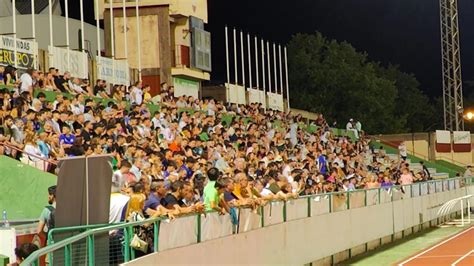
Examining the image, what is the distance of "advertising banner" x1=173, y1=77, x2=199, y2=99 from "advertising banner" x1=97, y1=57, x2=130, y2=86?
8021 millimetres

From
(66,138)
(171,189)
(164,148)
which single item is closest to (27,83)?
(66,138)

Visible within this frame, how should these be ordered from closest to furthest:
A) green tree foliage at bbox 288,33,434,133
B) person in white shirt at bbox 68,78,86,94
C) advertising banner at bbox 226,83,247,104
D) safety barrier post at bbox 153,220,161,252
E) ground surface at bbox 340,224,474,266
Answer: safety barrier post at bbox 153,220,161,252
ground surface at bbox 340,224,474,266
person in white shirt at bbox 68,78,86,94
advertising banner at bbox 226,83,247,104
green tree foliage at bbox 288,33,434,133

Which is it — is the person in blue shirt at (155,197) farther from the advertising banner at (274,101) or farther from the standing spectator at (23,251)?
the advertising banner at (274,101)

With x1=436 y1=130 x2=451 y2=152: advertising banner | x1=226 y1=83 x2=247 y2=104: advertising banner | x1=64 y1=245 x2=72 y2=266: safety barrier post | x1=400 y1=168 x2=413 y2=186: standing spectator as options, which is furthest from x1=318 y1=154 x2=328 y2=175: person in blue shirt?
x1=436 y1=130 x2=451 y2=152: advertising banner

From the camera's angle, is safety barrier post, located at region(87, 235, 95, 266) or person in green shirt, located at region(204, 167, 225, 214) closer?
safety barrier post, located at region(87, 235, 95, 266)

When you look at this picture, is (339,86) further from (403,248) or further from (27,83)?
(27,83)

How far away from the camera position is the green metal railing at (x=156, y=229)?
9070 millimetres

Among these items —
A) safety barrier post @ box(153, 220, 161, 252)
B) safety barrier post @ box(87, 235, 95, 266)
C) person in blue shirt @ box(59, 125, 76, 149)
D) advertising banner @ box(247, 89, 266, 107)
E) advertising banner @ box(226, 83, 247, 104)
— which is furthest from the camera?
advertising banner @ box(247, 89, 266, 107)

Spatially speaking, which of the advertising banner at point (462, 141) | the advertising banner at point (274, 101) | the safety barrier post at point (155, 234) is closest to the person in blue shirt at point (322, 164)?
the safety barrier post at point (155, 234)

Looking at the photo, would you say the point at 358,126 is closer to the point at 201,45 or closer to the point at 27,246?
the point at 201,45

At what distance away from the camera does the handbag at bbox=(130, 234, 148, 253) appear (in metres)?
10.9

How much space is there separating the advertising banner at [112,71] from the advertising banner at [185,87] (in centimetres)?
802

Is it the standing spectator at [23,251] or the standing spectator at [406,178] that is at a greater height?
the standing spectator at [23,251]

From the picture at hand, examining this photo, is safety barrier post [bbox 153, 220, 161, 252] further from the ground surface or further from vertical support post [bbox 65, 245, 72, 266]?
the ground surface
